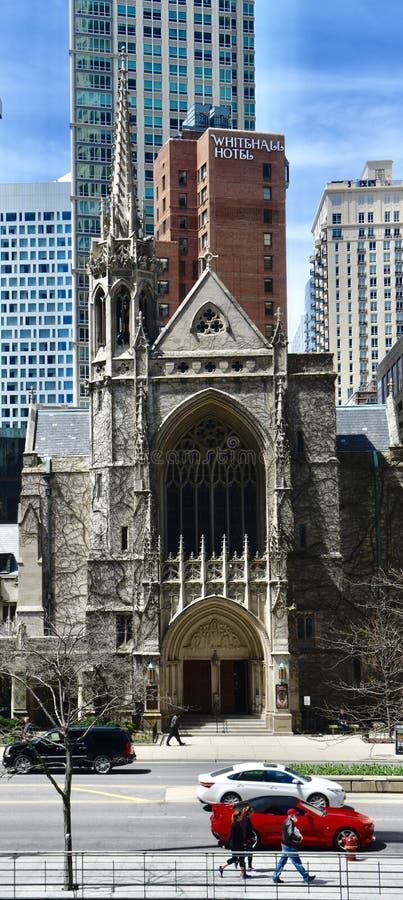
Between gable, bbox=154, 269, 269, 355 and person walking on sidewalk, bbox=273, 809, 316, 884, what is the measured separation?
37.3 metres

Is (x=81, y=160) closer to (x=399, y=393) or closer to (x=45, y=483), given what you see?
(x=399, y=393)

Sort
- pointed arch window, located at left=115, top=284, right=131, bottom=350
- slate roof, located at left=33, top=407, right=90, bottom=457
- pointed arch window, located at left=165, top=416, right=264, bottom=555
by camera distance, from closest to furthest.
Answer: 1. pointed arch window, located at left=165, top=416, right=264, bottom=555
2. pointed arch window, located at left=115, top=284, right=131, bottom=350
3. slate roof, located at left=33, top=407, right=90, bottom=457

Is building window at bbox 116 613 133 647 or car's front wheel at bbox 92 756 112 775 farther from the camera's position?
building window at bbox 116 613 133 647

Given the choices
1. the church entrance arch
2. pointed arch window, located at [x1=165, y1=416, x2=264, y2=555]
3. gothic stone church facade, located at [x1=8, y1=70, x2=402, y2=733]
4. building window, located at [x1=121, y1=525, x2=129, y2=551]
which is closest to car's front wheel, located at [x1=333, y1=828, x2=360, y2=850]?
gothic stone church facade, located at [x1=8, y1=70, x2=402, y2=733]

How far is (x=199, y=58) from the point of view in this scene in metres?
134

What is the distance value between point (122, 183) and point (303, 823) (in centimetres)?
4530

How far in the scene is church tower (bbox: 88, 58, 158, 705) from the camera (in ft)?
206

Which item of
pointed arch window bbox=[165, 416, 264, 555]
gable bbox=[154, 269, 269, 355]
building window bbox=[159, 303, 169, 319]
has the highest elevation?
building window bbox=[159, 303, 169, 319]

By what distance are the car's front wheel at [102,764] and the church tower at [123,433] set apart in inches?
635

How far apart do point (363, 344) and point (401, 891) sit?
486 feet

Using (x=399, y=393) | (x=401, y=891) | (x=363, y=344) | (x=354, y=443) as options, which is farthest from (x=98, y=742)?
(x=363, y=344)

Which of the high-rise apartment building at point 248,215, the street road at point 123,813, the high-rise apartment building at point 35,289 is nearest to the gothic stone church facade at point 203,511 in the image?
the street road at point 123,813

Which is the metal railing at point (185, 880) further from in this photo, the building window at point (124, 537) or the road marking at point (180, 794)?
the building window at point (124, 537)

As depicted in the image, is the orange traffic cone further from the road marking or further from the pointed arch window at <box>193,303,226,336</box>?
the pointed arch window at <box>193,303,226,336</box>
